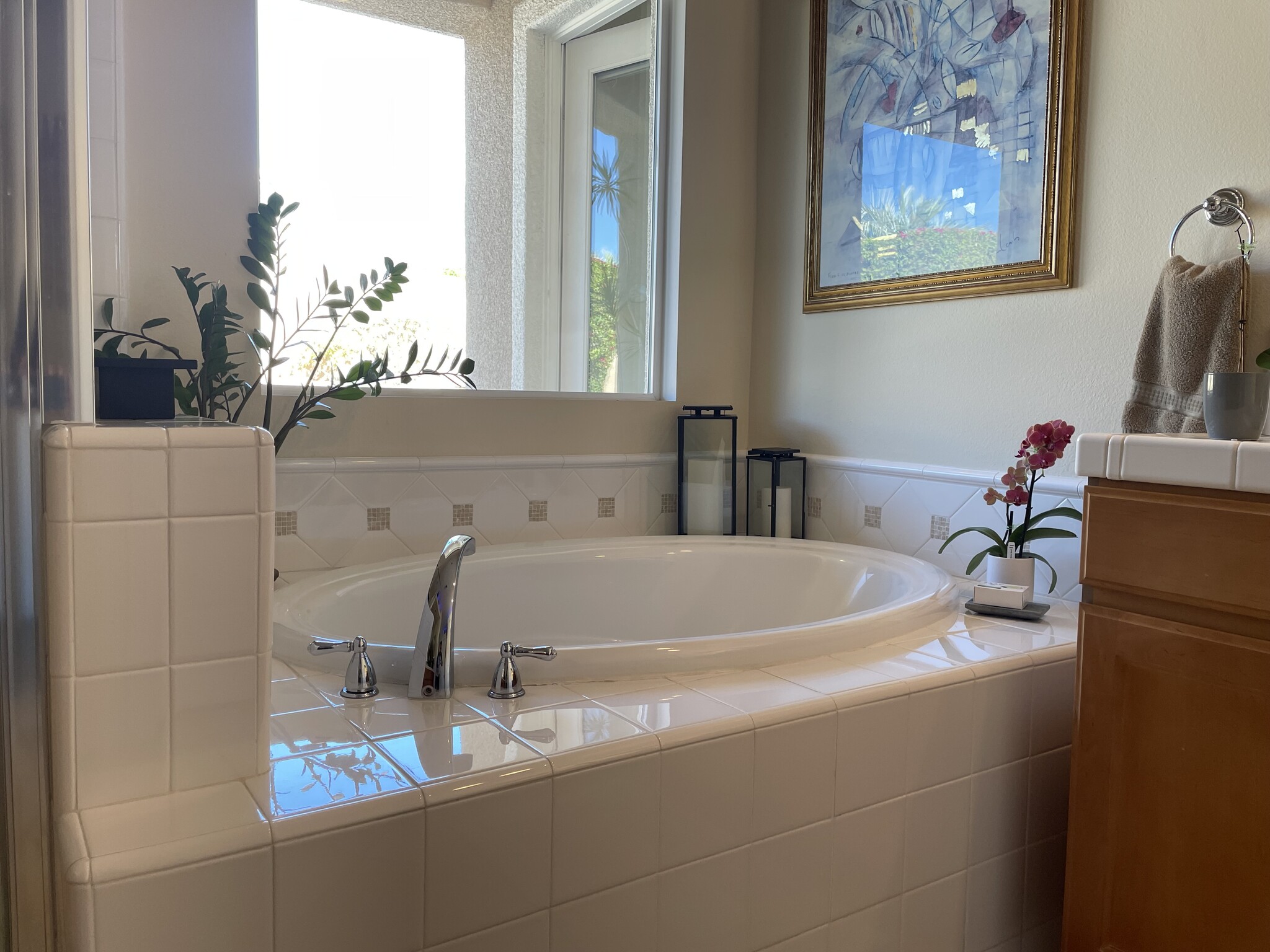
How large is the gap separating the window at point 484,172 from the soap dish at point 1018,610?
1244 mm

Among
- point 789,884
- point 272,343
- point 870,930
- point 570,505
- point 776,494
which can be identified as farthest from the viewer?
point 776,494

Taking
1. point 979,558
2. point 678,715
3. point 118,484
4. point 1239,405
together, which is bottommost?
point 678,715

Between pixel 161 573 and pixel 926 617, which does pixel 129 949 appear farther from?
pixel 926 617

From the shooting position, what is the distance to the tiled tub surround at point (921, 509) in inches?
83.7

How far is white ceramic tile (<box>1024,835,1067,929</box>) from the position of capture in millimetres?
1650

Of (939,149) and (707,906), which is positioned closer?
(707,906)

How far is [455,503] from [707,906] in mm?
1385

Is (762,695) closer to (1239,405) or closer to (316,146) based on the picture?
(1239,405)

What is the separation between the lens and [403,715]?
1297 mm

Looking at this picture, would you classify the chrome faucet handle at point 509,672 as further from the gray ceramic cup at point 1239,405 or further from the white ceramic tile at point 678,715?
the gray ceramic cup at point 1239,405

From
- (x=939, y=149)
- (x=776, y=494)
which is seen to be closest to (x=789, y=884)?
(x=776, y=494)

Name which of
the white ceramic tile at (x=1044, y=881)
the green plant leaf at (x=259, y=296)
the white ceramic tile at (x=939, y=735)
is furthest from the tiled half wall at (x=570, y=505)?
the white ceramic tile at (x=939, y=735)

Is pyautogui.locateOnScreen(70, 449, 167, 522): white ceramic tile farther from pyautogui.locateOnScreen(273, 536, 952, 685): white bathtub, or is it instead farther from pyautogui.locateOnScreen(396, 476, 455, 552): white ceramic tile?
pyautogui.locateOnScreen(396, 476, 455, 552): white ceramic tile

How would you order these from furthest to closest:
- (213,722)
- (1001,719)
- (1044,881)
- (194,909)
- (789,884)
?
(1044,881)
(1001,719)
(789,884)
(213,722)
(194,909)
